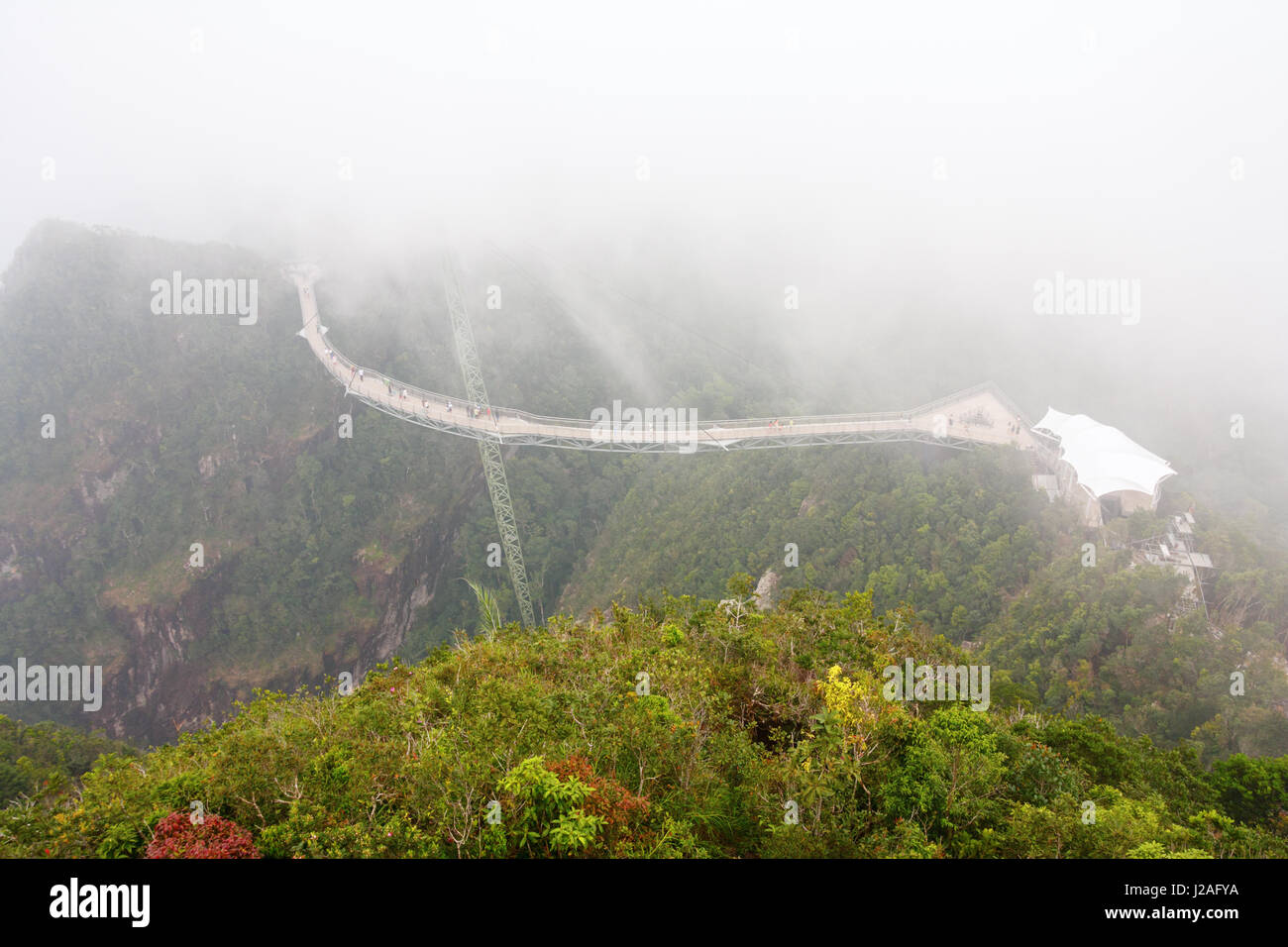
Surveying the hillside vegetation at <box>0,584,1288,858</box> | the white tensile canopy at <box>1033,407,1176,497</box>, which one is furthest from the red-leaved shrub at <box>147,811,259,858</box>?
the white tensile canopy at <box>1033,407,1176,497</box>

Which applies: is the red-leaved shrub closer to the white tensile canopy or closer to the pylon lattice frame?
the white tensile canopy

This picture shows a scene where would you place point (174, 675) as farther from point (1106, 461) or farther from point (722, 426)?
point (1106, 461)

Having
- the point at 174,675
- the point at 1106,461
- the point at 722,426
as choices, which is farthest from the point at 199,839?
the point at 174,675

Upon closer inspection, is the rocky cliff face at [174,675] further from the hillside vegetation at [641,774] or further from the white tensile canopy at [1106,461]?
the white tensile canopy at [1106,461]

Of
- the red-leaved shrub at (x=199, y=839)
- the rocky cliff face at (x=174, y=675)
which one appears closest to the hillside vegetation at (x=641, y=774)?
the red-leaved shrub at (x=199, y=839)

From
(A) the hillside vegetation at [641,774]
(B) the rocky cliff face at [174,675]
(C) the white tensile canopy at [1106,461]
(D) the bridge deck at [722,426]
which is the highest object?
(D) the bridge deck at [722,426]

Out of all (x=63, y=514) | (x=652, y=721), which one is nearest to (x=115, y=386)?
(x=63, y=514)

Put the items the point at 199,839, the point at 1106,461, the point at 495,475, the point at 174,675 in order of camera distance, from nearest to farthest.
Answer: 1. the point at 199,839
2. the point at 1106,461
3. the point at 495,475
4. the point at 174,675
